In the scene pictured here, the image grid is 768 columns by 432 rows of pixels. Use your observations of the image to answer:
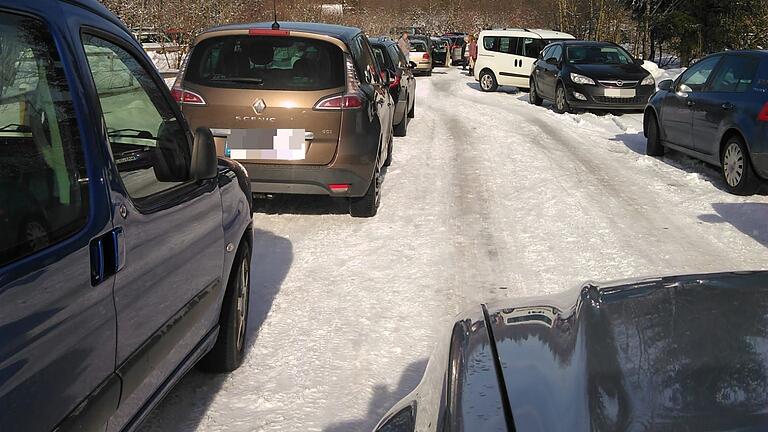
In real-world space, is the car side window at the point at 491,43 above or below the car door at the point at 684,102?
above

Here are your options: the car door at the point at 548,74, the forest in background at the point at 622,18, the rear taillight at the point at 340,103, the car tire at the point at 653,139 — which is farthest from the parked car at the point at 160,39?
the rear taillight at the point at 340,103

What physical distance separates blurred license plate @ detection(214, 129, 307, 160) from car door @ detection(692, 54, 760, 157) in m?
4.87

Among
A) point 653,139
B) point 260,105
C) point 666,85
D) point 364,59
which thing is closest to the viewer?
point 260,105

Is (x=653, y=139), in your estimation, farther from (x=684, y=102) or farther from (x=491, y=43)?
(x=491, y=43)

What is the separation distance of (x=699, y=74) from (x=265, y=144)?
615 centimetres

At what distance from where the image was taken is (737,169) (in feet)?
27.3

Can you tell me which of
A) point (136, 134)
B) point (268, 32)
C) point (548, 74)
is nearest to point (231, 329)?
point (136, 134)

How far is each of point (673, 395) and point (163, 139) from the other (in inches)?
87.9

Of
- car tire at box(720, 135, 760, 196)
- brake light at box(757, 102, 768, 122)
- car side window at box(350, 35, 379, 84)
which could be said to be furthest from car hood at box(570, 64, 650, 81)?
car side window at box(350, 35, 379, 84)

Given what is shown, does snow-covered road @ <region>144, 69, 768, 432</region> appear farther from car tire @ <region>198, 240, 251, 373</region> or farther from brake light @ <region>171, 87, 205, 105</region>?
brake light @ <region>171, 87, 205, 105</region>

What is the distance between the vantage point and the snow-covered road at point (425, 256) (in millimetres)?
3809

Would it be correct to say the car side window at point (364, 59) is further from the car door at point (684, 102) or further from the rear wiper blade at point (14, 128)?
the rear wiper blade at point (14, 128)

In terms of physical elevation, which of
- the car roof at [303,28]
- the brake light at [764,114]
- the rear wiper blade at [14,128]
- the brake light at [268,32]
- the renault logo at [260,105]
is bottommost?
the brake light at [764,114]

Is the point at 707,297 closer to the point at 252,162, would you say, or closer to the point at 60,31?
the point at 60,31
